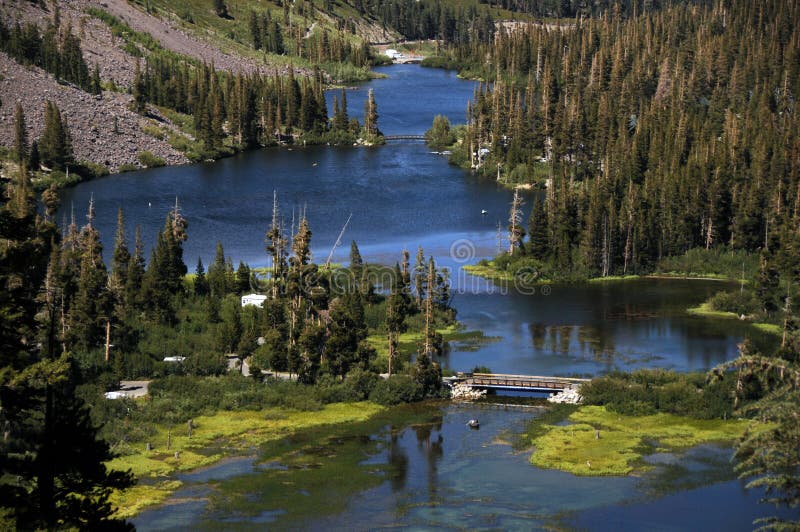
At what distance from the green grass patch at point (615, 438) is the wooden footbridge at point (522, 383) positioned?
3.83 meters

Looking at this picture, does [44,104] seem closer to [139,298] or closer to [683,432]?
[139,298]

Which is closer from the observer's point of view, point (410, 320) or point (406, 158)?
point (410, 320)

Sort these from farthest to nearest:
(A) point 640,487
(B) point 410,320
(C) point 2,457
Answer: (B) point 410,320
(A) point 640,487
(C) point 2,457

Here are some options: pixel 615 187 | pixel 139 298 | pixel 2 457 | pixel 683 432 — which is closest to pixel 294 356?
pixel 139 298

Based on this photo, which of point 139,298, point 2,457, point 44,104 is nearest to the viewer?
point 2,457

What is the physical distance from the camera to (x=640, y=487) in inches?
2815

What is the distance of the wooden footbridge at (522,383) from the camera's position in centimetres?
8844

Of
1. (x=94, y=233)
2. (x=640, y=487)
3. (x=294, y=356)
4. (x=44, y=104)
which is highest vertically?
(x=44, y=104)

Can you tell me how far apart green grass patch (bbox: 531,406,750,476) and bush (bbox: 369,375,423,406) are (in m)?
10.6

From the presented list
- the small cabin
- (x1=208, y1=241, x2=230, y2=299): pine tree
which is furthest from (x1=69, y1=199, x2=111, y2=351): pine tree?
(x1=208, y1=241, x2=230, y2=299): pine tree

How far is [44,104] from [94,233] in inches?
3249

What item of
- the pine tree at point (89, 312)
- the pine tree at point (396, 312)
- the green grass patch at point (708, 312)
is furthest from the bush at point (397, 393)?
the green grass patch at point (708, 312)

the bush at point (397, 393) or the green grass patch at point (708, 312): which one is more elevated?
the green grass patch at point (708, 312)

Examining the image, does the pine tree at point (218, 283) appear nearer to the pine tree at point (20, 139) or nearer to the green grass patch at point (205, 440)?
the green grass patch at point (205, 440)
